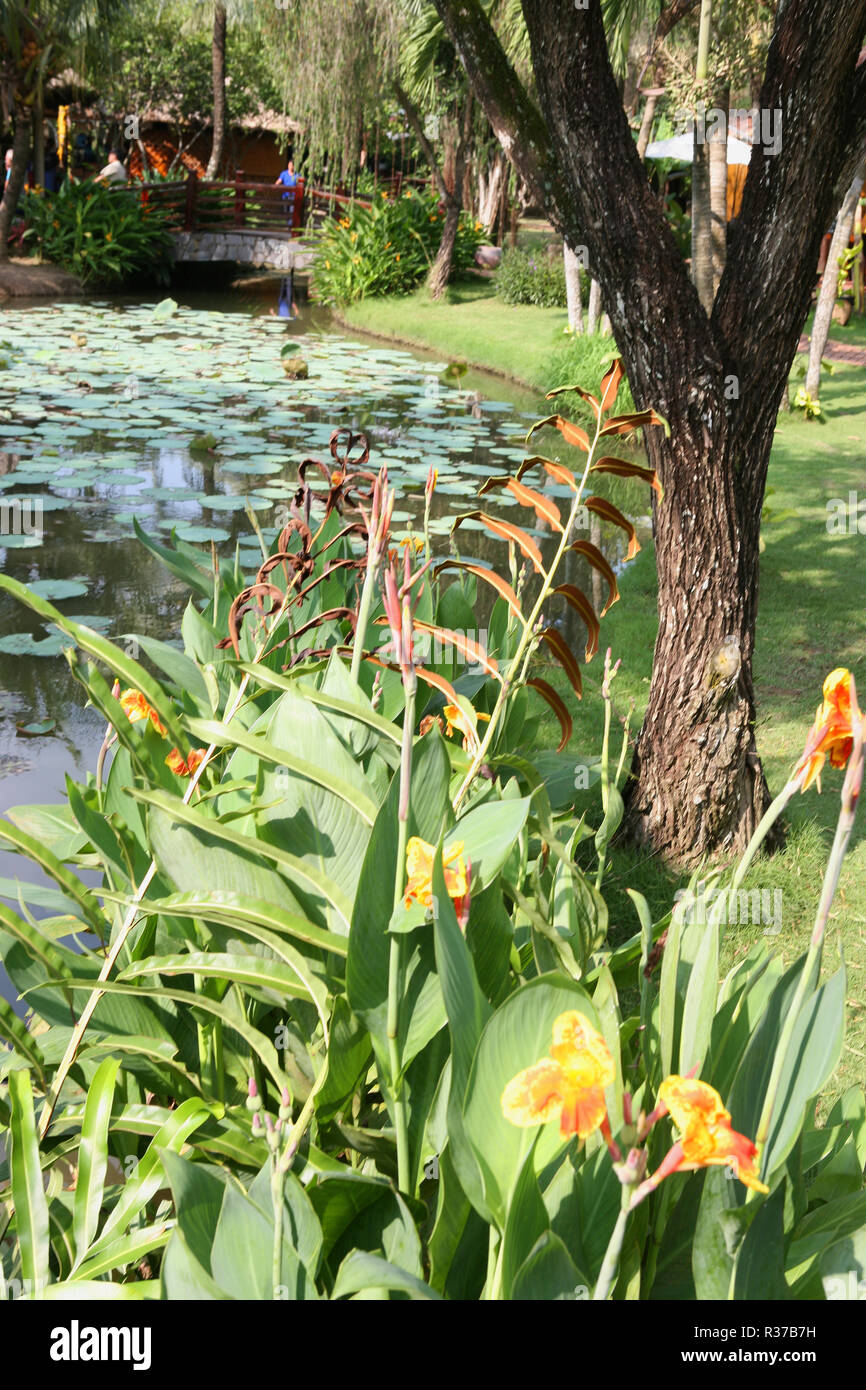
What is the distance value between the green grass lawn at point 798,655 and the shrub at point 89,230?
7.68m

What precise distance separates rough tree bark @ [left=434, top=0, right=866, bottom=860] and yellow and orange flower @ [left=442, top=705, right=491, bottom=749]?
463 millimetres

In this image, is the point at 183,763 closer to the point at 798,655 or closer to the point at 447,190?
the point at 798,655

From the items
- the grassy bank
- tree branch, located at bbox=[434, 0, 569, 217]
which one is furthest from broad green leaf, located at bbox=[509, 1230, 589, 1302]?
the grassy bank

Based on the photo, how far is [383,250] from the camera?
1519 cm

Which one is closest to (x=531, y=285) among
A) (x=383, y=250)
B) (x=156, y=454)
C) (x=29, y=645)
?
(x=383, y=250)

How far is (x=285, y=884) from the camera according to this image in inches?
58.1

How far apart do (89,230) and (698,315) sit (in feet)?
49.4

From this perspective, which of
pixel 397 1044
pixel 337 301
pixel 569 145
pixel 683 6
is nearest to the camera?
pixel 397 1044

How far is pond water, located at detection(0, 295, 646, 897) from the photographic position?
452 cm

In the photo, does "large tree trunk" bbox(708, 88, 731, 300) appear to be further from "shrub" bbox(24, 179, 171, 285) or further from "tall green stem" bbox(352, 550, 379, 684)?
"shrub" bbox(24, 179, 171, 285)

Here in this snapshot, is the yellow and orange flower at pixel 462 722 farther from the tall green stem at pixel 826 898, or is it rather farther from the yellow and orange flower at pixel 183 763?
the tall green stem at pixel 826 898
